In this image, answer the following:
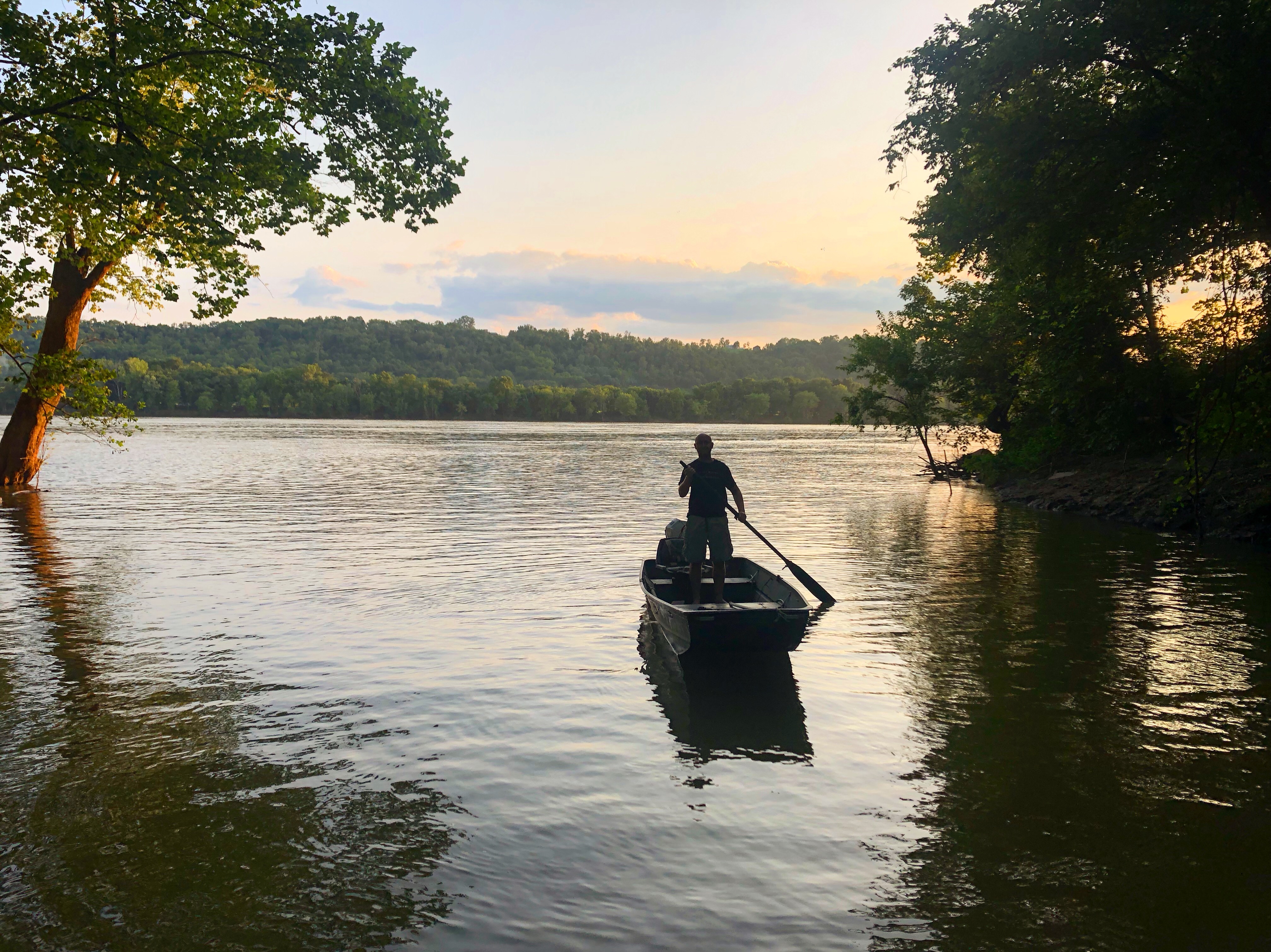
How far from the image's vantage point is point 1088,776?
7.54 m

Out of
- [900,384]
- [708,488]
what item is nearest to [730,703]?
[708,488]

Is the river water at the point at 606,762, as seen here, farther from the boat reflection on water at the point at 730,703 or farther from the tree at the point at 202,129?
the tree at the point at 202,129

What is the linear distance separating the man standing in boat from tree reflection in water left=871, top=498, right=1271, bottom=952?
9.29ft

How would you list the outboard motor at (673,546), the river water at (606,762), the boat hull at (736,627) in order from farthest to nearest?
the outboard motor at (673,546) → the boat hull at (736,627) → the river water at (606,762)

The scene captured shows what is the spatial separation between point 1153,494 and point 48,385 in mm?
31676

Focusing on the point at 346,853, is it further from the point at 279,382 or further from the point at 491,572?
the point at 279,382

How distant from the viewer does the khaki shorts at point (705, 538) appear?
1211 cm

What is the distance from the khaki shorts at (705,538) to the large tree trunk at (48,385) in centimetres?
1674

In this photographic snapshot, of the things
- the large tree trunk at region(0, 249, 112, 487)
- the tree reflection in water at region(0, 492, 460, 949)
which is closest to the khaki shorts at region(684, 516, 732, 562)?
the tree reflection in water at region(0, 492, 460, 949)

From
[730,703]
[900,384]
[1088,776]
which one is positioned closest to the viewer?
[1088,776]

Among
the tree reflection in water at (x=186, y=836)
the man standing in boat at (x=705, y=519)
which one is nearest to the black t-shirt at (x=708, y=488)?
the man standing in boat at (x=705, y=519)

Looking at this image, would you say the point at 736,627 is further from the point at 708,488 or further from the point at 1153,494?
the point at 1153,494

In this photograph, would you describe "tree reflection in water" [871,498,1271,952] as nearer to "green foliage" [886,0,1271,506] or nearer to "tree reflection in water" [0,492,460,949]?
"tree reflection in water" [0,492,460,949]

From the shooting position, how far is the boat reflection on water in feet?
27.1
